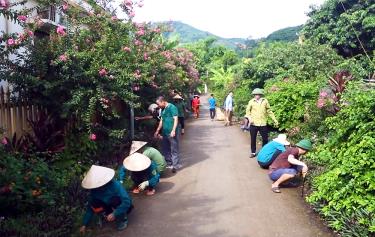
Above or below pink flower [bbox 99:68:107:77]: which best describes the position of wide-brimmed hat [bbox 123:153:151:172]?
below

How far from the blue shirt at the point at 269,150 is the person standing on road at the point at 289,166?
0.83m

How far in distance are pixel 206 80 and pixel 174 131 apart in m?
41.3

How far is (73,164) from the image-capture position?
751cm

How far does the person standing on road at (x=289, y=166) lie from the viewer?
718cm

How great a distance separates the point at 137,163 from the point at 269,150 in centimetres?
320

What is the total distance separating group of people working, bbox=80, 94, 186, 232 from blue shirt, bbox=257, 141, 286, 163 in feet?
6.44

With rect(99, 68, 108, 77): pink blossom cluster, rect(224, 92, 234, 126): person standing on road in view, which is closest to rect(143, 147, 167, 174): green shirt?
rect(99, 68, 108, 77): pink blossom cluster

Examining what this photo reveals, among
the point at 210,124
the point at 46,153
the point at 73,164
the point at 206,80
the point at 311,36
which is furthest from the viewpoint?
the point at 206,80

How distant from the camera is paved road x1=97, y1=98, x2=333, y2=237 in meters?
5.59

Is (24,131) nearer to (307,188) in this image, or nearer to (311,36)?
(307,188)

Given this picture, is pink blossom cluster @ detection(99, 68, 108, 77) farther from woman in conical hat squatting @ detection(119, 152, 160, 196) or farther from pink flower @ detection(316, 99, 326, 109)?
pink flower @ detection(316, 99, 326, 109)

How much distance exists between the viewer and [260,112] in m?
9.55

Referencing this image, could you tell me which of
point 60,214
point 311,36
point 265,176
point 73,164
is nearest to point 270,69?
point 311,36

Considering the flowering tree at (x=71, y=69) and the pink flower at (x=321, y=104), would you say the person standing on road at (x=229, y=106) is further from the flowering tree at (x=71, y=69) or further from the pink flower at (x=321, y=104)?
the flowering tree at (x=71, y=69)
